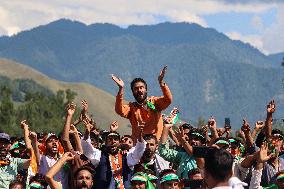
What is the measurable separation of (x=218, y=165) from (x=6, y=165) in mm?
5433

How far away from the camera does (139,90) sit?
11352mm

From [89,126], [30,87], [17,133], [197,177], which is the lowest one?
[197,177]

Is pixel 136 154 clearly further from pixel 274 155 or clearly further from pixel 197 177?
pixel 274 155

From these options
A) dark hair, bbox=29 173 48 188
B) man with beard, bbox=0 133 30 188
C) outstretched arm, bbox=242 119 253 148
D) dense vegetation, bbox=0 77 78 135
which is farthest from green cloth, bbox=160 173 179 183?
dense vegetation, bbox=0 77 78 135

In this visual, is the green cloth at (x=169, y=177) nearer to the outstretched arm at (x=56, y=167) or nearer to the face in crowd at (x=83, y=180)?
the face in crowd at (x=83, y=180)

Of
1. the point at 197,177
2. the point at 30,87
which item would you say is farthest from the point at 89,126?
the point at 30,87

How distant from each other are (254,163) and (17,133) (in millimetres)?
58742

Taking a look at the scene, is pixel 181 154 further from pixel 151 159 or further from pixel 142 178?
pixel 142 178

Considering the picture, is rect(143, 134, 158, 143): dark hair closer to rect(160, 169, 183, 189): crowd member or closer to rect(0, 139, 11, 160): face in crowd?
rect(160, 169, 183, 189): crowd member

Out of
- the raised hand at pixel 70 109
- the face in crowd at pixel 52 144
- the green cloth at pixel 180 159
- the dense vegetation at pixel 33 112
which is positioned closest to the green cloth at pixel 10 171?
the face in crowd at pixel 52 144

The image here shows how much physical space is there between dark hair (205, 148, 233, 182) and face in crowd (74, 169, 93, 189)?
242 centimetres

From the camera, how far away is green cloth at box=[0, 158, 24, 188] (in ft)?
36.7

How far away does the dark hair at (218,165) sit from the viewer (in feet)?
21.9

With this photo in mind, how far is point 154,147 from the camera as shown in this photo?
35.4 feet
